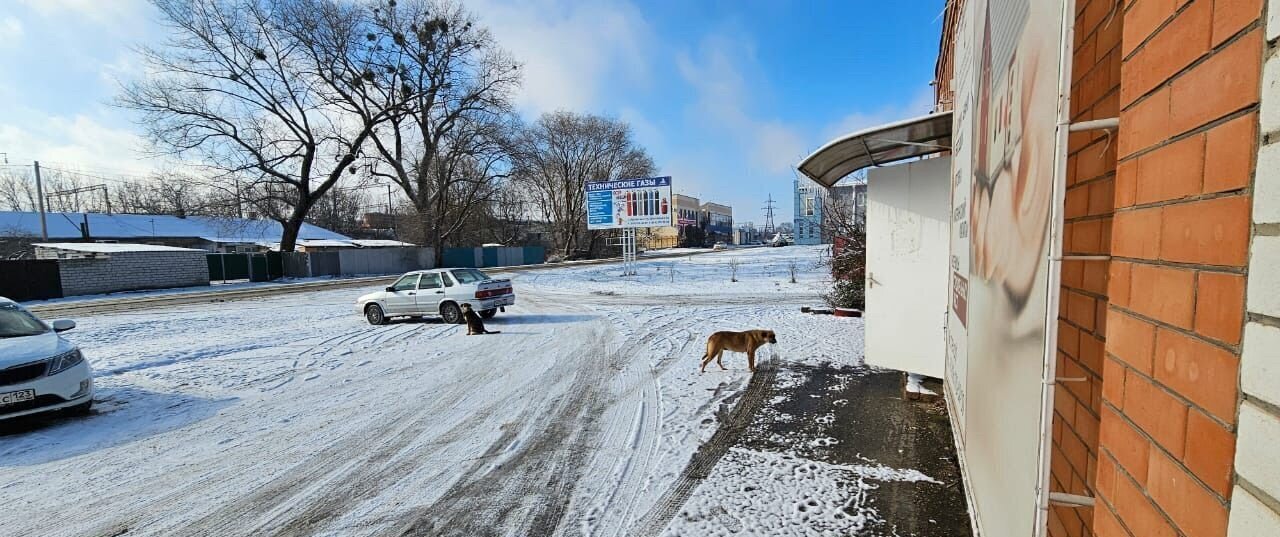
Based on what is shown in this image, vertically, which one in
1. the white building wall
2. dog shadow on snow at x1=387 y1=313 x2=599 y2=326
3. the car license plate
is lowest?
dog shadow on snow at x1=387 y1=313 x2=599 y2=326

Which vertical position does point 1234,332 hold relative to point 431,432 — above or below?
above

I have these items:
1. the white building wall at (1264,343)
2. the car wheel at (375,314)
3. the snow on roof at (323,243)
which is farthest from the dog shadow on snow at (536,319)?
the snow on roof at (323,243)

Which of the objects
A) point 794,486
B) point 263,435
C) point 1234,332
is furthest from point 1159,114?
point 263,435

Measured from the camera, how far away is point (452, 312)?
12227 millimetres

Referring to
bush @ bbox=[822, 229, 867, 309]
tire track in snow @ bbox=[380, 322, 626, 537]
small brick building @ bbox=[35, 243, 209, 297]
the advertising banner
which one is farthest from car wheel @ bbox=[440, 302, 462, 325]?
small brick building @ bbox=[35, 243, 209, 297]

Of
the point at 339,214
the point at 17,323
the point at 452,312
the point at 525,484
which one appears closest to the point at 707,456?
the point at 525,484

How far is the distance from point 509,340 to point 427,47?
3279 cm

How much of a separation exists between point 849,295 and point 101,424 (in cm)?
1233

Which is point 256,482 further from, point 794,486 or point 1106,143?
point 1106,143

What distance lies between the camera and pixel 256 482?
4168 millimetres

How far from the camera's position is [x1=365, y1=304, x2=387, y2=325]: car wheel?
12617 millimetres

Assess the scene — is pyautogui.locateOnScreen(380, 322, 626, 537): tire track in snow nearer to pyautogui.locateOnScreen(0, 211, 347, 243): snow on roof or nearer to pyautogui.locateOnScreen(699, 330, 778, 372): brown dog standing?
pyautogui.locateOnScreen(699, 330, 778, 372): brown dog standing

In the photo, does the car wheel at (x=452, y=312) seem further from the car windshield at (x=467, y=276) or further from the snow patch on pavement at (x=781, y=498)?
the snow patch on pavement at (x=781, y=498)

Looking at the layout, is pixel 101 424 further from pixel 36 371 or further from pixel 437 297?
pixel 437 297
